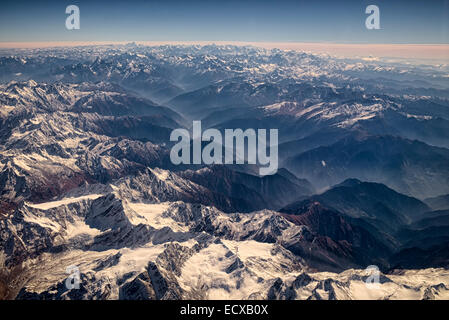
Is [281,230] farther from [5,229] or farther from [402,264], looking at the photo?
[5,229]

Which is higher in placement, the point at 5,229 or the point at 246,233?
the point at 5,229

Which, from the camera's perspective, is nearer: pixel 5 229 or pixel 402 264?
pixel 5 229

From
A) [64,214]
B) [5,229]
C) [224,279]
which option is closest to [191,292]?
[224,279]

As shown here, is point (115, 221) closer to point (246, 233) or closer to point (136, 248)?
point (136, 248)

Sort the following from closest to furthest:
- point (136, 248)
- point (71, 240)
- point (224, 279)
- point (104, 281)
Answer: point (104, 281) < point (224, 279) < point (136, 248) < point (71, 240)

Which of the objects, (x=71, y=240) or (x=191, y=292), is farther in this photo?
(x=71, y=240)
